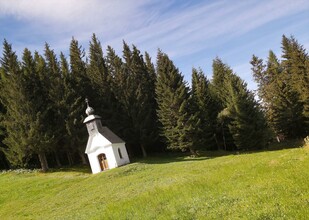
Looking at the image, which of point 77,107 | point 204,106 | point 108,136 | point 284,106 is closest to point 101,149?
point 108,136

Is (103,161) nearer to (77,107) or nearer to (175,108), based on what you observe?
(77,107)

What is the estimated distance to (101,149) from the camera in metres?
37.2

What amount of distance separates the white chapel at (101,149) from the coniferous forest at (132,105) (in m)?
3.18

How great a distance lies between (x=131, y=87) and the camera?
48.0 meters

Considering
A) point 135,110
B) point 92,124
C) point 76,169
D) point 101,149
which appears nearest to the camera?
point 101,149

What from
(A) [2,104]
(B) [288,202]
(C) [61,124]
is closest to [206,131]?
(C) [61,124]

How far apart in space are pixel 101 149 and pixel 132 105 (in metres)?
11.8

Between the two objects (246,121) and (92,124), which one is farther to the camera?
(246,121)

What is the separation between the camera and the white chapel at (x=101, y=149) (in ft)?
121

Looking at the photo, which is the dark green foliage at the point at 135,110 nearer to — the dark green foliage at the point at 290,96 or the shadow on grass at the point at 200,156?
the shadow on grass at the point at 200,156

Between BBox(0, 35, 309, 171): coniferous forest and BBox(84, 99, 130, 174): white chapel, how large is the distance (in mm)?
3180

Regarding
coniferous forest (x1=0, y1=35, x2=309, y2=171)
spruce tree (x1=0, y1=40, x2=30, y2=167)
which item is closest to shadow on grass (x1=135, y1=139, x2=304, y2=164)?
coniferous forest (x1=0, y1=35, x2=309, y2=171)

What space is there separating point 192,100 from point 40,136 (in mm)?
21167

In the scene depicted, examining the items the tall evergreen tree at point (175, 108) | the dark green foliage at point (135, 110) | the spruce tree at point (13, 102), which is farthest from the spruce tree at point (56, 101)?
the tall evergreen tree at point (175, 108)
